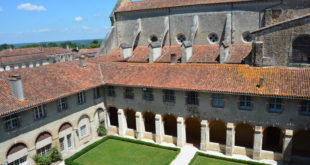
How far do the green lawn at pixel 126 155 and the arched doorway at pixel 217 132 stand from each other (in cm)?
536

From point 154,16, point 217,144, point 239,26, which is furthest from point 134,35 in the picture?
point 217,144

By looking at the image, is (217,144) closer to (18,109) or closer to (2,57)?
(18,109)

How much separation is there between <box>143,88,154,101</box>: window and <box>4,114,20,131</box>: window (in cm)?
1173

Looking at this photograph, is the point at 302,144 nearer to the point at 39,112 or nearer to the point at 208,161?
the point at 208,161

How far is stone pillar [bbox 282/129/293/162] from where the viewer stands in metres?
20.8

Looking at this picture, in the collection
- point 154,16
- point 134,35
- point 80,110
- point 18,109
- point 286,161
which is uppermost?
point 154,16

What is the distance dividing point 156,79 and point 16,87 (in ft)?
41.4

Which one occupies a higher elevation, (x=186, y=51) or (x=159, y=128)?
(x=186, y=51)

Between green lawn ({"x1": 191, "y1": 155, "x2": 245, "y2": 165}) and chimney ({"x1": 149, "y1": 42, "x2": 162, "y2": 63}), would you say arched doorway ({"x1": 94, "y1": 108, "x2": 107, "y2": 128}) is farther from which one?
green lawn ({"x1": 191, "y1": 155, "x2": 245, "y2": 165})

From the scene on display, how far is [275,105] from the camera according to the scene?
21.2 m

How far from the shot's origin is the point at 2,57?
72625 millimetres

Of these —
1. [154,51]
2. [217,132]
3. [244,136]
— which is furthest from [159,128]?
[154,51]

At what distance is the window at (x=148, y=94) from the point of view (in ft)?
86.5

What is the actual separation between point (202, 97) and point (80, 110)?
12.7 meters
